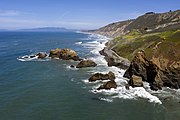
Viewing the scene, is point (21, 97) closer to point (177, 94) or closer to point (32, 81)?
point (32, 81)

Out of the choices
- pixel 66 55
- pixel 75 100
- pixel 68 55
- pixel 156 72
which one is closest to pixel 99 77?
pixel 156 72

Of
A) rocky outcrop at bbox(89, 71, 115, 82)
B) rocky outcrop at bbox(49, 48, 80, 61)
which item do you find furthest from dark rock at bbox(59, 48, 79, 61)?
rocky outcrop at bbox(89, 71, 115, 82)

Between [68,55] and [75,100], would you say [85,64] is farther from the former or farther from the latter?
[75,100]

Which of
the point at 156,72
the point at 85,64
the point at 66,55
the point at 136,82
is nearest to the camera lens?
the point at 136,82

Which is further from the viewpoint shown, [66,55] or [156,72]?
[66,55]

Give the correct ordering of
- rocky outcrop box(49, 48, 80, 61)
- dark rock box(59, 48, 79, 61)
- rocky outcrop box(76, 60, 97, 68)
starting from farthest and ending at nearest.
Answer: rocky outcrop box(49, 48, 80, 61) < dark rock box(59, 48, 79, 61) < rocky outcrop box(76, 60, 97, 68)

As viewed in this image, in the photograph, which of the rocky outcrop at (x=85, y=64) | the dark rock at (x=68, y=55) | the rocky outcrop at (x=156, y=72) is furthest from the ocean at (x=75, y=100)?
the dark rock at (x=68, y=55)

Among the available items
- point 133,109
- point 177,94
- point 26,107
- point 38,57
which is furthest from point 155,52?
point 38,57

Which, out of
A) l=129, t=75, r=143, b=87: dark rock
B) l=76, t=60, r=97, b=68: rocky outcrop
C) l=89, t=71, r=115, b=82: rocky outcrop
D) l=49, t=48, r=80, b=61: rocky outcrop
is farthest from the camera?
l=49, t=48, r=80, b=61: rocky outcrop

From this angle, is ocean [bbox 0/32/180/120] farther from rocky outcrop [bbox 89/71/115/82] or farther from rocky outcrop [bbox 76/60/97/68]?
rocky outcrop [bbox 76/60/97/68]

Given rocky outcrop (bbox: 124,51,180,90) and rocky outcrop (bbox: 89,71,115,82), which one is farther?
rocky outcrop (bbox: 89,71,115,82)
